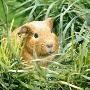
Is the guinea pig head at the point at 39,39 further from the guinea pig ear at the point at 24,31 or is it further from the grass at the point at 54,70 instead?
the grass at the point at 54,70

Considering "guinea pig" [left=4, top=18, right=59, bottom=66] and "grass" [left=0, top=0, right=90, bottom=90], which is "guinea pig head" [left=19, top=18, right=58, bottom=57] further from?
"grass" [left=0, top=0, right=90, bottom=90]

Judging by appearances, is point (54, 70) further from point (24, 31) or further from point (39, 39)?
point (24, 31)

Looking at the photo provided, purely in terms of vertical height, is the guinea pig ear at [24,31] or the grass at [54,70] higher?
the guinea pig ear at [24,31]

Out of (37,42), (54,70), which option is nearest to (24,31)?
(37,42)

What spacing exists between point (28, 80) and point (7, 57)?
10.8 inches

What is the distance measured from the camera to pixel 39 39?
396cm

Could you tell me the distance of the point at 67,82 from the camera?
336cm

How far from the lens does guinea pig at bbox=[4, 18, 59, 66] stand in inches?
154

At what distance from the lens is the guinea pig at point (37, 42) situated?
3.92 meters

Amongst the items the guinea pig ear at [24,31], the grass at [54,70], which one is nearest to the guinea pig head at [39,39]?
the guinea pig ear at [24,31]

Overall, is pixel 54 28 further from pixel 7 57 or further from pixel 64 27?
pixel 7 57

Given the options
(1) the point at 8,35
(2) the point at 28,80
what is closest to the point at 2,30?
(1) the point at 8,35

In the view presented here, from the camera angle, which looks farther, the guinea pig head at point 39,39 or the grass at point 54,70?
the guinea pig head at point 39,39

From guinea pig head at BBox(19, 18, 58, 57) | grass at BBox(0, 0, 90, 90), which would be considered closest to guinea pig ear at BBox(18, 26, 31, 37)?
guinea pig head at BBox(19, 18, 58, 57)
